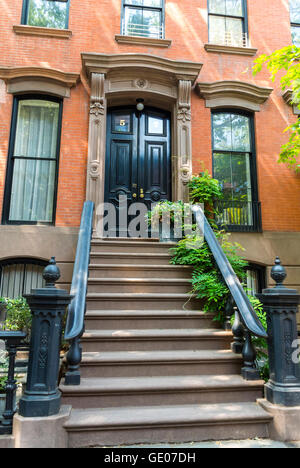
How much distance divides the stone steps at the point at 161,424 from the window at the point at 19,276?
13.3 ft

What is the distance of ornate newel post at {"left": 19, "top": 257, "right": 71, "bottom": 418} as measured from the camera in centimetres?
283

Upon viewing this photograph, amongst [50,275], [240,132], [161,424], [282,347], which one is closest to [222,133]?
[240,132]

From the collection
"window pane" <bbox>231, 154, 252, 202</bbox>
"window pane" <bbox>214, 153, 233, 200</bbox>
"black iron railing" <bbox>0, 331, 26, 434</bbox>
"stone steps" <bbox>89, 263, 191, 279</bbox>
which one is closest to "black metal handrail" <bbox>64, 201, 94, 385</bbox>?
"black iron railing" <bbox>0, 331, 26, 434</bbox>

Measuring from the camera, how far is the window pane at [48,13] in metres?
7.80

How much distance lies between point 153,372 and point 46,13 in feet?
27.2

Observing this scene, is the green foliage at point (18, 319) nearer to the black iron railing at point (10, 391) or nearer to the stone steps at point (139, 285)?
the stone steps at point (139, 285)

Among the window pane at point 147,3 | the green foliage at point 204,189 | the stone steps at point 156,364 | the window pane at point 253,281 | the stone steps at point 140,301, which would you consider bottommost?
the stone steps at point 156,364

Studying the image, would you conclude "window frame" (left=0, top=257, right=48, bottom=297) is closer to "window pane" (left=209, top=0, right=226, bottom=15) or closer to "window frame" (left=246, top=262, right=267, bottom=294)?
"window frame" (left=246, top=262, right=267, bottom=294)

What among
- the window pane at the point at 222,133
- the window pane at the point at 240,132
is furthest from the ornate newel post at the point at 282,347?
the window pane at the point at 240,132

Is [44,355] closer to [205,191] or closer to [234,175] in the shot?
[205,191]

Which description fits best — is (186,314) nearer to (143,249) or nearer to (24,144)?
(143,249)

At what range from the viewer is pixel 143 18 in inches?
322

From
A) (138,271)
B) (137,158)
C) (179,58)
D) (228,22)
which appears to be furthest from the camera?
(228,22)
